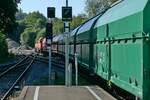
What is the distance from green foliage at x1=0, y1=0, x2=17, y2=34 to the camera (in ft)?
229

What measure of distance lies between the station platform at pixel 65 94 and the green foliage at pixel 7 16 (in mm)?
49452

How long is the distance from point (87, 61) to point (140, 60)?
1495 centimetres

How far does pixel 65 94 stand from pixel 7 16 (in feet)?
177

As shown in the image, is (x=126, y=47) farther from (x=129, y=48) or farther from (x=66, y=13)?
(x=66, y=13)

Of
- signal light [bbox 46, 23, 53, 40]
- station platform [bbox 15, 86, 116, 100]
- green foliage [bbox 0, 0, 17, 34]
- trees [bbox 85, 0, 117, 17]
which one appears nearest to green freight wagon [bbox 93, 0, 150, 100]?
station platform [bbox 15, 86, 116, 100]

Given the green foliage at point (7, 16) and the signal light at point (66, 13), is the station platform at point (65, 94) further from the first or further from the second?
the green foliage at point (7, 16)

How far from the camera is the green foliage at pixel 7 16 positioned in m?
69.9

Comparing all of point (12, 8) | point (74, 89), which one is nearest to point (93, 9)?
point (12, 8)

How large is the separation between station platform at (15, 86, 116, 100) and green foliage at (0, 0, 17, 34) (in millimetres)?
49452

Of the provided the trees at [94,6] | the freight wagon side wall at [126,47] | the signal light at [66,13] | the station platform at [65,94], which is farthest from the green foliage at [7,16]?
the freight wagon side wall at [126,47]

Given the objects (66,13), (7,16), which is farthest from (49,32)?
Result: (7,16)

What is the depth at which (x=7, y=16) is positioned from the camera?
71.9m

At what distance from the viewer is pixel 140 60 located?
1324cm

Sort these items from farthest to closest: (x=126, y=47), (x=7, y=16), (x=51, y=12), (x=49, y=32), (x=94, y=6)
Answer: (x=94, y=6) → (x=7, y=16) → (x=49, y=32) → (x=51, y=12) → (x=126, y=47)
